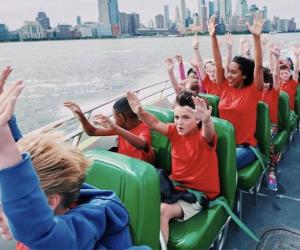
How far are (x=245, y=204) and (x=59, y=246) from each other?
1.93 meters

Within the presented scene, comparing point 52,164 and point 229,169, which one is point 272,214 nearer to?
point 229,169

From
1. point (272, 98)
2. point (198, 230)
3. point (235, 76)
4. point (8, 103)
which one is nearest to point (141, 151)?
point (198, 230)

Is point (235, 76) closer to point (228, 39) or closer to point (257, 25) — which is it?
point (257, 25)

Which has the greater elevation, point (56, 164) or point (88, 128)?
point (56, 164)

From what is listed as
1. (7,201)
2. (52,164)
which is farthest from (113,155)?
(7,201)

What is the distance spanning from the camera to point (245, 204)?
2.29 m

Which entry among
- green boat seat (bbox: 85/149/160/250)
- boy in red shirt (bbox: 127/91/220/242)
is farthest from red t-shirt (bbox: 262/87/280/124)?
green boat seat (bbox: 85/149/160/250)

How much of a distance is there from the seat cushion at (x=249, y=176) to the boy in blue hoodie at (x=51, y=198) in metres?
Answer: 1.27

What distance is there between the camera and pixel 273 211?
217 centimetres

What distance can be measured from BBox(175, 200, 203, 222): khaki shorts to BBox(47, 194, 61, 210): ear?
89 cm

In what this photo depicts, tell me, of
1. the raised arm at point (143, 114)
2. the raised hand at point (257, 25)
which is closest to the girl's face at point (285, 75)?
the raised hand at point (257, 25)

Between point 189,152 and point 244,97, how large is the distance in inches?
32.1

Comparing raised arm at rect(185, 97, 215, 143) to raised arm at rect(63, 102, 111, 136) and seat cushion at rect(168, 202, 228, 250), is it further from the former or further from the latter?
raised arm at rect(63, 102, 111, 136)

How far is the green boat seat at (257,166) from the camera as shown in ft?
6.43
